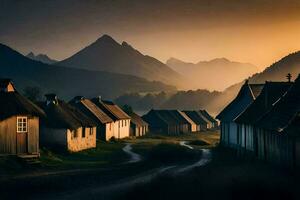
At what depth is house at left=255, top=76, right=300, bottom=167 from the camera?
37688 millimetres

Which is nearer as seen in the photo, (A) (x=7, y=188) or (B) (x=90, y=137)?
(A) (x=7, y=188)

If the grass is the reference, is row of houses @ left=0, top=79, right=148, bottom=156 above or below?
above

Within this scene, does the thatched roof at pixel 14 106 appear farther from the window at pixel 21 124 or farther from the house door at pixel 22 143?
the house door at pixel 22 143

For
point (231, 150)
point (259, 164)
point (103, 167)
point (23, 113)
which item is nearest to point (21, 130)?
point (23, 113)

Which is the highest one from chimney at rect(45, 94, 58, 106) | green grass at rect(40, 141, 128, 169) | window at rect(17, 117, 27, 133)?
chimney at rect(45, 94, 58, 106)

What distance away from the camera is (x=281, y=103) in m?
45.3

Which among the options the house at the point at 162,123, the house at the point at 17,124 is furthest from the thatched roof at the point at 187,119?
the house at the point at 17,124

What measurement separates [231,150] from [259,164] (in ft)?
63.1

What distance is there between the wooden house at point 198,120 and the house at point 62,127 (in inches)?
3350

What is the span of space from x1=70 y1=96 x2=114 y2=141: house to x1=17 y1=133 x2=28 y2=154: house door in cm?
3652

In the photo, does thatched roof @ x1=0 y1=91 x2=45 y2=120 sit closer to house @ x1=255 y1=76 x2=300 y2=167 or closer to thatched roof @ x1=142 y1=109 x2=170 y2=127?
house @ x1=255 y1=76 x2=300 y2=167

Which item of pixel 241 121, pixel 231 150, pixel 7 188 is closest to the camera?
pixel 7 188

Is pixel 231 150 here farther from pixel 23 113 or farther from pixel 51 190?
pixel 51 190

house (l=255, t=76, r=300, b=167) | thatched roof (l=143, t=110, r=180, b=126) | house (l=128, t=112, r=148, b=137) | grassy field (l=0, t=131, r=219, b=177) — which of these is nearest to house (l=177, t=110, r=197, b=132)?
thatched roof (l=143, t=110, r=180, b=126)
